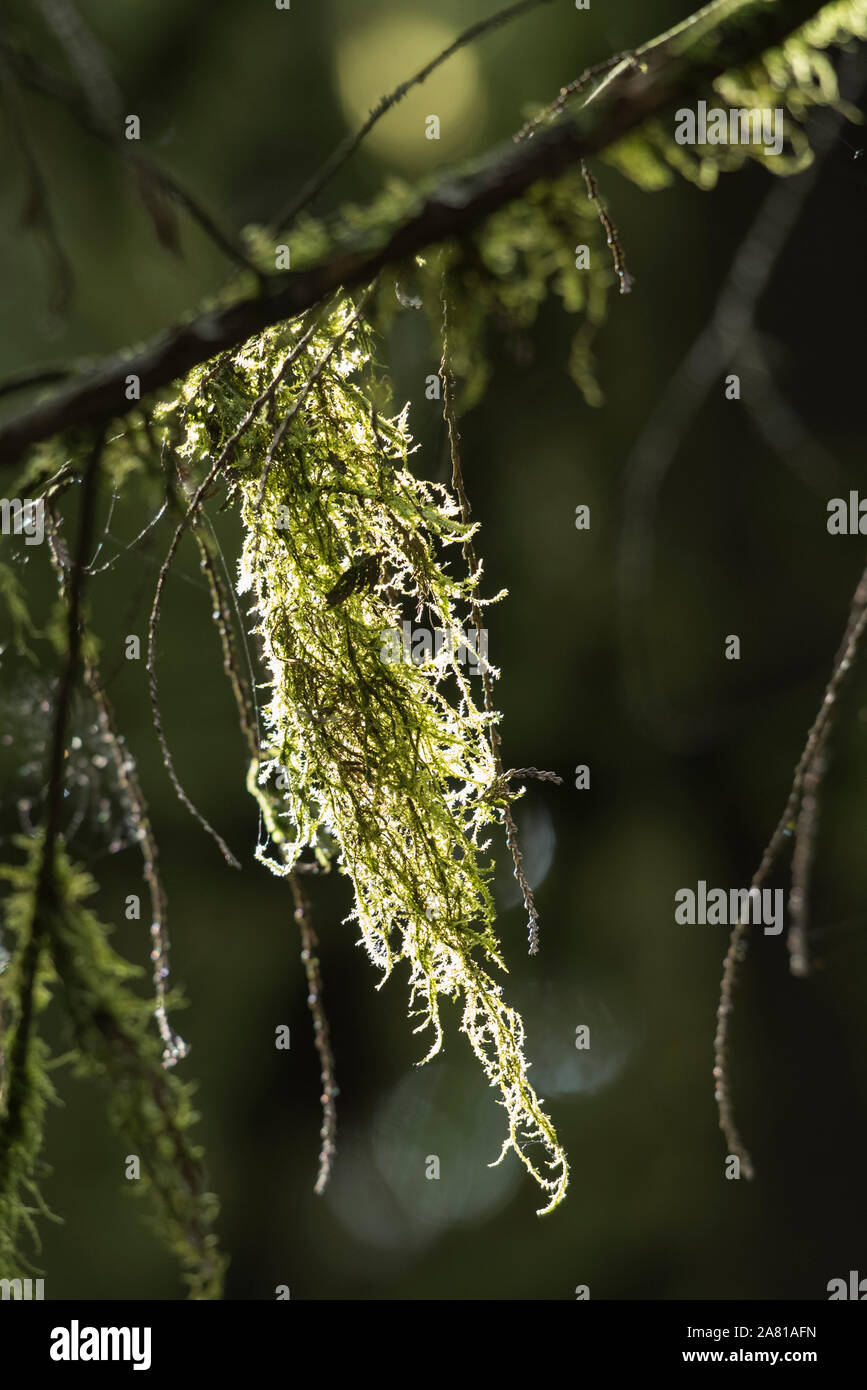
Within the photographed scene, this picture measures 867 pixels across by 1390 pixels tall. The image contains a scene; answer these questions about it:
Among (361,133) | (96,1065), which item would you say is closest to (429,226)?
(361,133)

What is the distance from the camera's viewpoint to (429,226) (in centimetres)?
42

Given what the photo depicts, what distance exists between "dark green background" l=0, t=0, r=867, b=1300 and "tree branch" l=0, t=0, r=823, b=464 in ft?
8.95

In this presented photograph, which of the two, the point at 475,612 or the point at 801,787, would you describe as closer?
the point at 801,787

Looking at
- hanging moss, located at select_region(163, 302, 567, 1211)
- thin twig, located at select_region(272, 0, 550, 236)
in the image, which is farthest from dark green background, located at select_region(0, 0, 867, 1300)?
thin twig, located at select_region(272, 0, 550, 236)

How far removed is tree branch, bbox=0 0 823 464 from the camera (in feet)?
1.35

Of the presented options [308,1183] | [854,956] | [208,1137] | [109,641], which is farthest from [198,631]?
[854,956]

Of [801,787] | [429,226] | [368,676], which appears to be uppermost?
[429,226]

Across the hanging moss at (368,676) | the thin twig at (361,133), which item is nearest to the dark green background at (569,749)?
the hanging moss at (368,676)

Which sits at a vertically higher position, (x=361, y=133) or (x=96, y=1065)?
(x=361, y=133)

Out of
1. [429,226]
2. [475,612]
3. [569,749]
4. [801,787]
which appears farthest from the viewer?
[569,749]

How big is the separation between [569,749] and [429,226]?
3.16 m

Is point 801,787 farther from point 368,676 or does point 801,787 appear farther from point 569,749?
point 569,749

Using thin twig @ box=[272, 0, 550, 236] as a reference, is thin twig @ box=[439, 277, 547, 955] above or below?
below

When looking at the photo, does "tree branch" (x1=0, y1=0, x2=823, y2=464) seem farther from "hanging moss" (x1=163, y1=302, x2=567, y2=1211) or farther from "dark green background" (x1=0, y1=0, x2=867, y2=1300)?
"dark green background" (x1=0, y1=0, x2=867, y2=1300)
